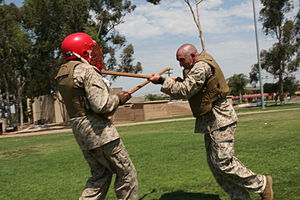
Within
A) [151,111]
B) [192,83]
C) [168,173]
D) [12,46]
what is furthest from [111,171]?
[12,46]

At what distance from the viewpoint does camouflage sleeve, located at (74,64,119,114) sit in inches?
127

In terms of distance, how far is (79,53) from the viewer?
350 cm

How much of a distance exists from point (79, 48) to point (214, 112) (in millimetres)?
1657

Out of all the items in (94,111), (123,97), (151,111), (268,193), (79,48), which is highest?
(79,48)

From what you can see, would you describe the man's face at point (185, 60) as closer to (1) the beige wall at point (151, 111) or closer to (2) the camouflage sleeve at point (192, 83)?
(2) the camouflage sleeve at point (192, 83)

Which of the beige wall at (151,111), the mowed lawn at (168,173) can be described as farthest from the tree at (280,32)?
the mowed lawn at (168,173)

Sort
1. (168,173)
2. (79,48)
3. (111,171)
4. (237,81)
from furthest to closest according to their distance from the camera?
1. (237,81)
2. (168,173)
3. (111,171)
4. (79,48)

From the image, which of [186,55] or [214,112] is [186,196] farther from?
[186,55]

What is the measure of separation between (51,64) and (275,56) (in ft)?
95.3

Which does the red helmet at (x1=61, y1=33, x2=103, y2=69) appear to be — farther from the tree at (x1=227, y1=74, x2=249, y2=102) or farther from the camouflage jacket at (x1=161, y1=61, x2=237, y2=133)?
the tree at (x1=227, y1=74, x2=249, y2=102)

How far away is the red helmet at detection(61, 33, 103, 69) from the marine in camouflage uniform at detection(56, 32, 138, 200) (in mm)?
77

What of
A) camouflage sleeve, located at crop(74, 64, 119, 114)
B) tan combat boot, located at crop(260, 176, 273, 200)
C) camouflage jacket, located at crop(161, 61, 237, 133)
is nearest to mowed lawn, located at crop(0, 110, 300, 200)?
tan combat boot, located at crop(260, 176, 273, 200)

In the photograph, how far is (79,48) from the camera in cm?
349

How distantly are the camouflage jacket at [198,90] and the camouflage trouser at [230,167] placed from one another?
0.30 feet
